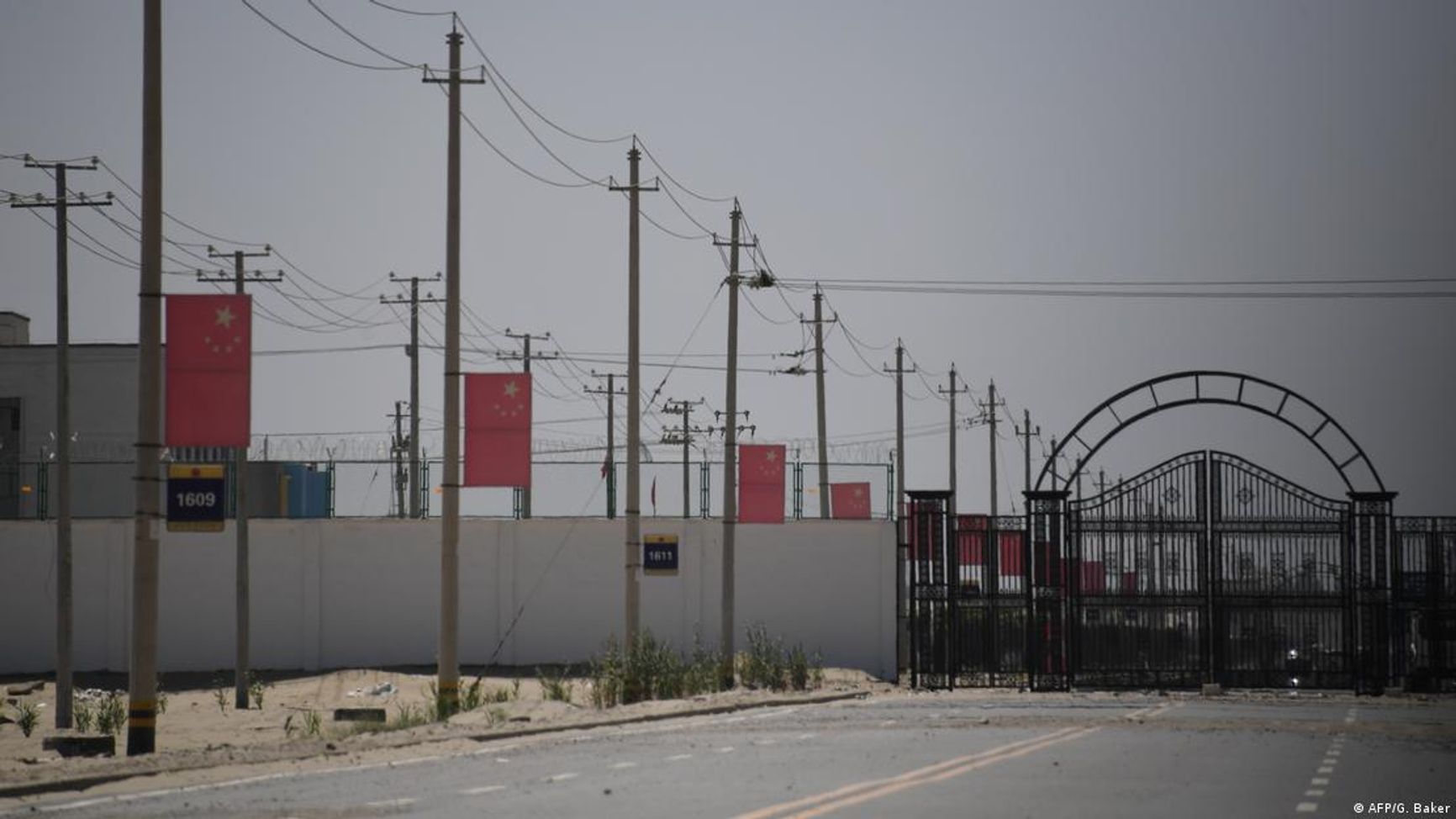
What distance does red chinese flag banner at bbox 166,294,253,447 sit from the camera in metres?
24.3

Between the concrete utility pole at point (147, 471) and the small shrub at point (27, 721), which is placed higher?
the concrete utility pole at point (147, 471)

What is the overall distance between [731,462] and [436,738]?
17667 millimetres

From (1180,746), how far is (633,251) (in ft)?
62.2

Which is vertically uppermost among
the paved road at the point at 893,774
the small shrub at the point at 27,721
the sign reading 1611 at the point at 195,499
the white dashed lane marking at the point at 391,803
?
the sign reading 1611 at the point at 195,499

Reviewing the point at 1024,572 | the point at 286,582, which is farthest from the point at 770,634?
the point at 1024,572

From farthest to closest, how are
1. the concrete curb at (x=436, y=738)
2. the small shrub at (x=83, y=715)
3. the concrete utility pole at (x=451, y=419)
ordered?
the small shrub at (x=83, y=715) → the concrete utility pole at (x=451, y=419) → the concrete curb at (x=436, y=738)

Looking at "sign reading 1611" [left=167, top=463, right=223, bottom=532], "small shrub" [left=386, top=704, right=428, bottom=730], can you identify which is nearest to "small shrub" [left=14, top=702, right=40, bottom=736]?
"small shrub" [left=386, top=704, right=428, bottom=730]

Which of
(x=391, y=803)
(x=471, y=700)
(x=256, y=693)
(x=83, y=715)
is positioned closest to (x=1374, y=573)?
(x=471, y=700)

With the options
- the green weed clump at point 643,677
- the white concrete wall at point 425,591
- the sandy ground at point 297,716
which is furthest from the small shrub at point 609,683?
the white concrete wall at point 425,591

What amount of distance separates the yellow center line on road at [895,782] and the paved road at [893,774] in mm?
32

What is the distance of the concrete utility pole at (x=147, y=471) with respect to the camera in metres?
22.9

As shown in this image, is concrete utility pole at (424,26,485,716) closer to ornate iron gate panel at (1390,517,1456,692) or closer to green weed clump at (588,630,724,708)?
green weed clump at (588,630,724,708)

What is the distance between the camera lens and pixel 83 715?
34250 mm

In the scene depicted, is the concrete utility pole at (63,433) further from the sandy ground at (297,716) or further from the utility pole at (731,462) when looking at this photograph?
the utility pole at (731,462)
